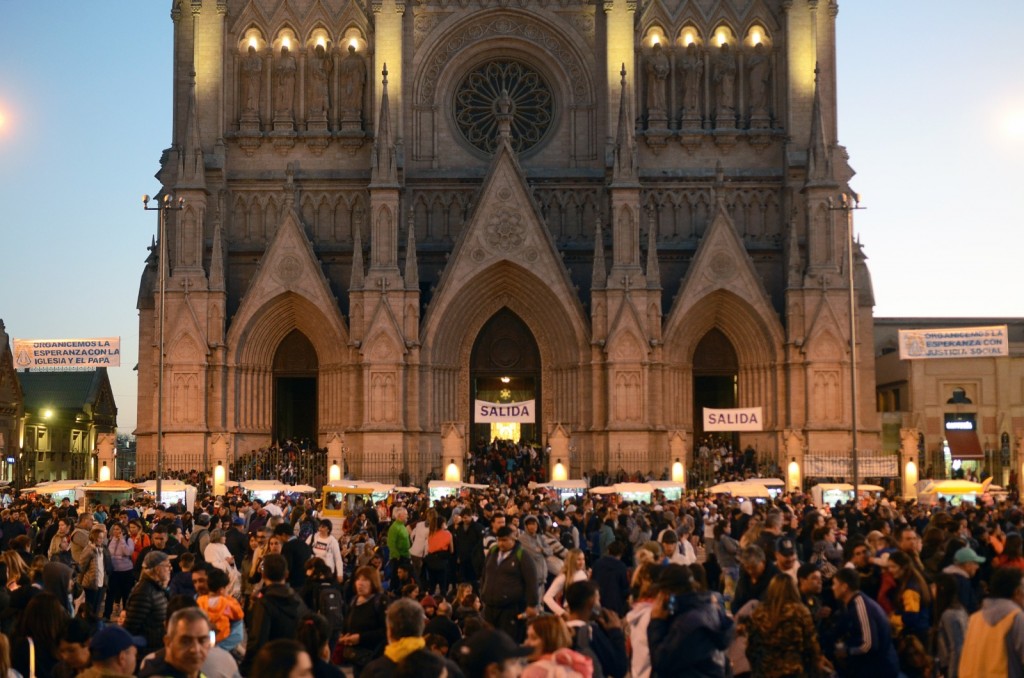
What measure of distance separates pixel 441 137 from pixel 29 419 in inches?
1121

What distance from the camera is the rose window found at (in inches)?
1889

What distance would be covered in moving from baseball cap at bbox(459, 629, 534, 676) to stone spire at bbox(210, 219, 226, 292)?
38.9m

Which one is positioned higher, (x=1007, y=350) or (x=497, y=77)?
(x=497, y=77)

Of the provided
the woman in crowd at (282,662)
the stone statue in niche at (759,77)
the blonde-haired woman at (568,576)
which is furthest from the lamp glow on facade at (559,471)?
the woman in crowd at (282,662)

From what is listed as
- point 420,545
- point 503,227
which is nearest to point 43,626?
point 420,545

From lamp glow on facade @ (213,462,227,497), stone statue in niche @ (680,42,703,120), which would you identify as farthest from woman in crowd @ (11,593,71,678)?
stone statue in niche @ (680,42,703,120)

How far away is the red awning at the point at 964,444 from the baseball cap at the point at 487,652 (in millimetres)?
44637

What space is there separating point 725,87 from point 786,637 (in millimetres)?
39787

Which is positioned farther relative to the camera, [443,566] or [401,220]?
[401,220]

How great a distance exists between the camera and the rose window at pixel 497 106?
157 feet

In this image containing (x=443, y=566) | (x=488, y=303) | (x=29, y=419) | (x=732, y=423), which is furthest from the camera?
(x=29, y=419)

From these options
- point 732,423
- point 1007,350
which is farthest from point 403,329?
point 1007,350

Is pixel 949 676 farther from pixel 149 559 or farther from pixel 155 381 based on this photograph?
pixel 155 381

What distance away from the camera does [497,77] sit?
48344mm
